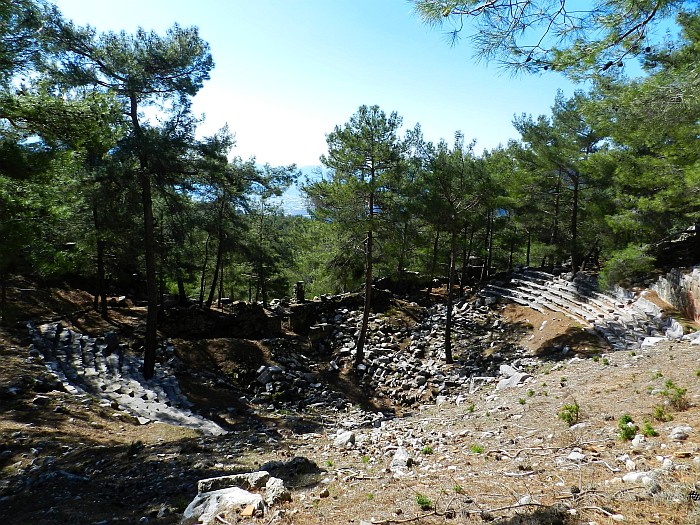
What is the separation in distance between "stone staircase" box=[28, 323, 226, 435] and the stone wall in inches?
555

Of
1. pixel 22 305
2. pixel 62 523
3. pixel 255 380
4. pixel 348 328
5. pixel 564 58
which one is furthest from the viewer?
pixel 348 328

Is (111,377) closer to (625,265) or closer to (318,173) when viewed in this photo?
(318,173)

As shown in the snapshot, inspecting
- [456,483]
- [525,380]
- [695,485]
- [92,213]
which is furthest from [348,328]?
[695,485]

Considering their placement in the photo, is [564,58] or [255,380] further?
[255,380]

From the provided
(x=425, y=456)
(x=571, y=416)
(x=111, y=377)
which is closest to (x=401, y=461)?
(x=425, y=456)

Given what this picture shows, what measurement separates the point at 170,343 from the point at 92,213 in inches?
224

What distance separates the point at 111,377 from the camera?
12.2 meters

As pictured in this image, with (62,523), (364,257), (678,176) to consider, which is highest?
(678,176)

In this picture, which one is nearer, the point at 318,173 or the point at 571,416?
the point at 571,416

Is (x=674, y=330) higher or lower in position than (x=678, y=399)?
higher

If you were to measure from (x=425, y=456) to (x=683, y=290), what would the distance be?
39.4ft

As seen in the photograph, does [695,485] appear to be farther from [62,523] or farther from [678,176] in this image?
[678,176]

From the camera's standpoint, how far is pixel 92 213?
15.4 metres

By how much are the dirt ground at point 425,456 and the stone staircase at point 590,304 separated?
3.12 meters
